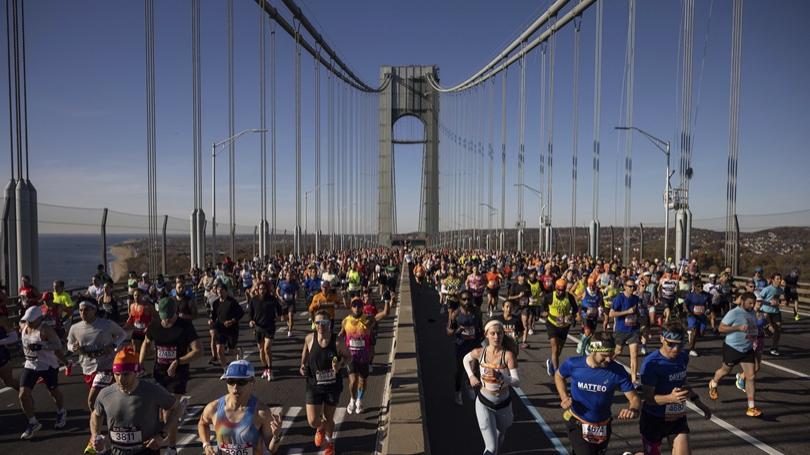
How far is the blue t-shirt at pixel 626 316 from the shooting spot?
10172 millimetres

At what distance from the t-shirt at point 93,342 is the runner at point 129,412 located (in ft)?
9.53

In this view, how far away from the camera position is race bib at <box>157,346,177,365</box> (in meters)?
6.86

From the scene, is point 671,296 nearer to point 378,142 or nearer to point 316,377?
point 316,377

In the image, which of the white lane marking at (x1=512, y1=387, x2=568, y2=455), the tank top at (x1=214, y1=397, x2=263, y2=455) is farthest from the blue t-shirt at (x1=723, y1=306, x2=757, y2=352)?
the tank top at (x1=214, y1=397, x2=263, y2=455)

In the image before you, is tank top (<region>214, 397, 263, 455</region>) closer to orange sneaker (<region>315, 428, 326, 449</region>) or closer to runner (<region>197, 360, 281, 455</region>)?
runner (<region>197, 360, 281, 455</region>)

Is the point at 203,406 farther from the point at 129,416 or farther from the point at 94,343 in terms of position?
the point at 129,416

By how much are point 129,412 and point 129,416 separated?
0.03 m

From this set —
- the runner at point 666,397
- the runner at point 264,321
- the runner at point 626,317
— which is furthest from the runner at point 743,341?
the runner at point 264,321

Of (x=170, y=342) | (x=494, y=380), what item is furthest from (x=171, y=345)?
(x=494, y=380)

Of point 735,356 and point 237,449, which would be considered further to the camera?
point 735,356

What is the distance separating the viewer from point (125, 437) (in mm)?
4180

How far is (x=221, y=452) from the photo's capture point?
3.96 m

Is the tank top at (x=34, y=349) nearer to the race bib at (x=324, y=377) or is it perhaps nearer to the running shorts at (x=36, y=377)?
the running shorts at (x=36, y=377)

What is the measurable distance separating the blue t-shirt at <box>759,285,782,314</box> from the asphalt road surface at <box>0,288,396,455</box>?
8274 millimetres
